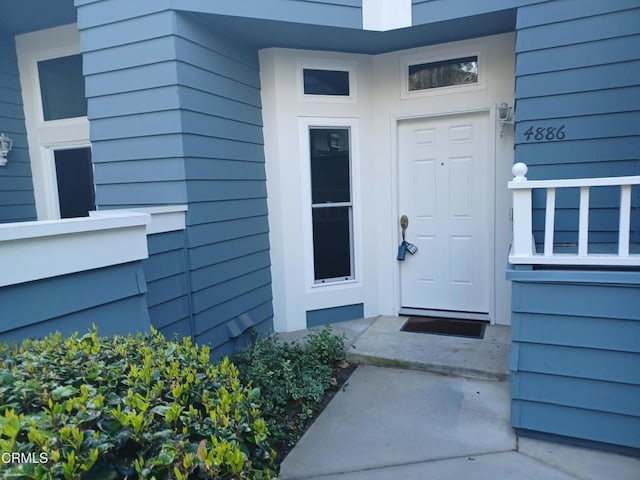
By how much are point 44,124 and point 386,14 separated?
11.4 ft

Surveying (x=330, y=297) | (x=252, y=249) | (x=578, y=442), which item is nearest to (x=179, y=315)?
(x=252, y=249)

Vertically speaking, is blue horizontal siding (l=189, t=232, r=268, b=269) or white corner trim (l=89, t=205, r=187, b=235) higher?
white corner trim (l=89, t=205, r=187, b=235)

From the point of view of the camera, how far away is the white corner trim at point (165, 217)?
9.82 feet

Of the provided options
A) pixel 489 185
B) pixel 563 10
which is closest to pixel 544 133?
pixel 563 10

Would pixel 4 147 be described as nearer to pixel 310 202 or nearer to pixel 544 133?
pixel 310 202

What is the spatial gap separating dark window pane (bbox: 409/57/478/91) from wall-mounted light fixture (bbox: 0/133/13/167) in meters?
3.92

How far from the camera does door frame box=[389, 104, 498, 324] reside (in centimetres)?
406

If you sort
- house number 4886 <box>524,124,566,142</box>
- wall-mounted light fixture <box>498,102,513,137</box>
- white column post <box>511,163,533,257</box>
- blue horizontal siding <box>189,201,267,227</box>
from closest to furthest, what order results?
white column post <box>511,163,533,257</box>, house number 4886 <box>524,124,566,142</box>, blue horizontal siding <box>189,201,267,227</box>, wall-mounted light fixture <box>498,102,513,137</box>

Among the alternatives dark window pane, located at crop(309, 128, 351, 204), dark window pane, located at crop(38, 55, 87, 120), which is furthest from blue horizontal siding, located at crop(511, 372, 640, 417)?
dark window pane, located at crop(38, 55, 87, 120)

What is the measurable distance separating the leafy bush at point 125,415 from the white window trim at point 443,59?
3.52 m

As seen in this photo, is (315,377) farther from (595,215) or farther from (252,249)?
(595,215)

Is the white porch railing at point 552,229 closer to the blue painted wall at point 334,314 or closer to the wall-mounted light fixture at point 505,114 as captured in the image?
the wall-mounted light fixture at point 505,114

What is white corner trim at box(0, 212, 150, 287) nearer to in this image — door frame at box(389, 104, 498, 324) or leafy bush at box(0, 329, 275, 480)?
leafy bush at box(0, 329, 275, 480)

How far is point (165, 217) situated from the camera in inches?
122
